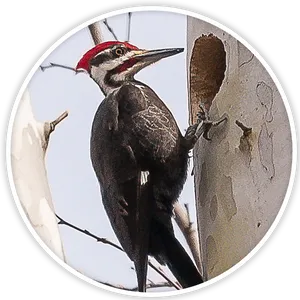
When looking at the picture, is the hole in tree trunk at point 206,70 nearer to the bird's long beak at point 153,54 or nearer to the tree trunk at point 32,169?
the bird's long beak at point 153,54

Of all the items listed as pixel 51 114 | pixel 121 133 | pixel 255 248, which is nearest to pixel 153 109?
pixel 121 133

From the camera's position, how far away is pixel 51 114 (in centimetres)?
138

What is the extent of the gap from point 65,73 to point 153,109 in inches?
6.3

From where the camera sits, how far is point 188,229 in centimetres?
141

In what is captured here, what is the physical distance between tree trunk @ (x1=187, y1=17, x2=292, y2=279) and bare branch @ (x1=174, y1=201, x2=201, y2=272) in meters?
0.01

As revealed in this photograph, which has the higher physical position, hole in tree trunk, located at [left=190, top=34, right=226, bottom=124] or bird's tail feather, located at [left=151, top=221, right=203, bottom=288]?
hole in tree trunk, located at [left=190, top=34, right=226, bottom=124]

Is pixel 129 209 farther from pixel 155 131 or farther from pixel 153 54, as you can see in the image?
pixel 153 54

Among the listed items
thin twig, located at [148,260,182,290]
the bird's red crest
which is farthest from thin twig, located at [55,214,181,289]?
the bird's red crest

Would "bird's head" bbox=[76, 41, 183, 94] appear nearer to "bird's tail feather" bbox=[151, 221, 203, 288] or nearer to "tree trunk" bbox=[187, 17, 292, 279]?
"tree trunk" bbox=[187, 17, 292, 279]

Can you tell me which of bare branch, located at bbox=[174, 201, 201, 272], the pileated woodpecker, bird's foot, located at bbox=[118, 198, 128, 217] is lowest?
bare branch, located at bbox=[174, 201, 201, 272]

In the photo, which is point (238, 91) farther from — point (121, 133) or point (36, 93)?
point (36, 93)

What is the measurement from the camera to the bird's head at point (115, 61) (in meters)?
1.38

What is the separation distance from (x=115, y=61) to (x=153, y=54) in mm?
66

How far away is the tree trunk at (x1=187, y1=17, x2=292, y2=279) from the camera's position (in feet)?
4.50
